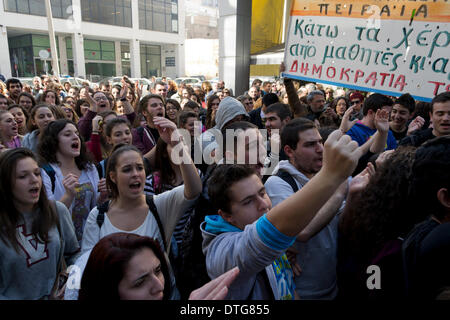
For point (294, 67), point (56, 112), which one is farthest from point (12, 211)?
point (294, 67)

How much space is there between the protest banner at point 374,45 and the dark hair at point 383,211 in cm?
141

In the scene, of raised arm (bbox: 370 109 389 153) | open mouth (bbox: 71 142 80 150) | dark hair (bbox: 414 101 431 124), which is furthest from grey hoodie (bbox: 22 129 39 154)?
dark hair (bbox: 414 101 431 124)

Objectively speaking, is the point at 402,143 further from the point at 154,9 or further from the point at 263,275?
the point at 154,9

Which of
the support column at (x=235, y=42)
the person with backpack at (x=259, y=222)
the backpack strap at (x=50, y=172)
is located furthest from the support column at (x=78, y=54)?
the person with backpack at (x=259, y=222)

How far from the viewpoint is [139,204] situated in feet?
7.47

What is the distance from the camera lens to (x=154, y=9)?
4003 centimetres

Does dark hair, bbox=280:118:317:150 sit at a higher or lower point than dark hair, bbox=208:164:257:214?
higher

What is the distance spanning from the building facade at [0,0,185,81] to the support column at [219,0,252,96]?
2654cm

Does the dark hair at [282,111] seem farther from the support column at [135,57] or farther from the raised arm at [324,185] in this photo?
the support column at [135,57]

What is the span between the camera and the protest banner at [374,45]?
2.62m

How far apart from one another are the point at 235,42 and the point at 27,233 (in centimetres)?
617

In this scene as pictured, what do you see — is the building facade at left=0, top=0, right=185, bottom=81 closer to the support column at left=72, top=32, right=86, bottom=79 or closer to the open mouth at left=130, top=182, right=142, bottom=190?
the support column at left=72, top=32, right=86, bottom=79

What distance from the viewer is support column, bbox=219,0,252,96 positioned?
705 cm

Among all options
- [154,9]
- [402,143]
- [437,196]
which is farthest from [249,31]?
[154,9]
